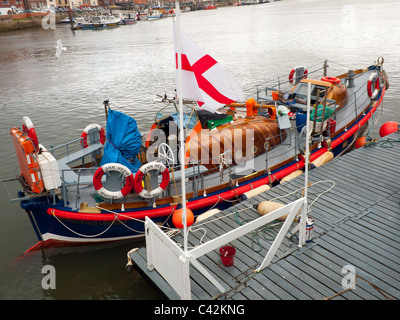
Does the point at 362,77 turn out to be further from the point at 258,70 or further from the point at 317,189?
the point at 258,70

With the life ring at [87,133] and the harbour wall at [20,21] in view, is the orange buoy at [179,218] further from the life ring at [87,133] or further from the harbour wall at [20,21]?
the harbour wall at [20,21]

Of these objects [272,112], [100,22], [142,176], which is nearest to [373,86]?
[272,112]

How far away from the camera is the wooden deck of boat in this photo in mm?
6926

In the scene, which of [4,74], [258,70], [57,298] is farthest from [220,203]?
[4,74]

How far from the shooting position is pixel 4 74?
35.9 m

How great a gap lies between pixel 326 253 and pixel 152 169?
491cm

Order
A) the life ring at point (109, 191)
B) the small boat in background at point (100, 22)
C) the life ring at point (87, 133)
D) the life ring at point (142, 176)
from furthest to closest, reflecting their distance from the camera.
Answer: the small boat in background at point (100, 22) < the life ring at point (87, 133) < the life ring at point (142, 176) < the life ring at point (109, 191)

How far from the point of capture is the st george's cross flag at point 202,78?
21.0ft

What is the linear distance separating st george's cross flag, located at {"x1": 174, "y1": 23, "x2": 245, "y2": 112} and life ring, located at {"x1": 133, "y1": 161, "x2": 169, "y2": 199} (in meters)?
3.54

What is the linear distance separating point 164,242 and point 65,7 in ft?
415

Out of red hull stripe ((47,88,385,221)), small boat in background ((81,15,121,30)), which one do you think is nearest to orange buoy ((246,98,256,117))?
red hull stripe ((47,88,385,221))

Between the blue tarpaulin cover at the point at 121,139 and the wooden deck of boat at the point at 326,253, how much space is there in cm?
331

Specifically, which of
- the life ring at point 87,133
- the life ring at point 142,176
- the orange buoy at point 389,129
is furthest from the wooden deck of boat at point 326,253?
the life ring at point 87,133

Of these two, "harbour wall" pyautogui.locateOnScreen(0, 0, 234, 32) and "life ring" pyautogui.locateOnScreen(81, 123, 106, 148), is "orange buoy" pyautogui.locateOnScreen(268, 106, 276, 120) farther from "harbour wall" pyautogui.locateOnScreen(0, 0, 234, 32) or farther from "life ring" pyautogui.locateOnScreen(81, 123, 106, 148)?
"harbour wall" pyautogui.locateOnScreen(0, 0, 234, 32)
